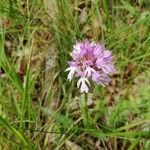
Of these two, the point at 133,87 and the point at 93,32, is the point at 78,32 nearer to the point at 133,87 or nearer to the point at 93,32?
the point at 93,32

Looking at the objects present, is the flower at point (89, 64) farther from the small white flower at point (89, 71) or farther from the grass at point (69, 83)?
the grass at point (69, 83)

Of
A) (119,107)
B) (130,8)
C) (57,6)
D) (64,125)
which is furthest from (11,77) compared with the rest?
(130,8)

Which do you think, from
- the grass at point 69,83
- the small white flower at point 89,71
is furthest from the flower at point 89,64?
the grass at point 69,83

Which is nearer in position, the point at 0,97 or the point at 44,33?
the point at 0,97

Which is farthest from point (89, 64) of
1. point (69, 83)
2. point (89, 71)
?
point (69, 83)

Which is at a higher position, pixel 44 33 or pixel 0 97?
pixel 44 33
